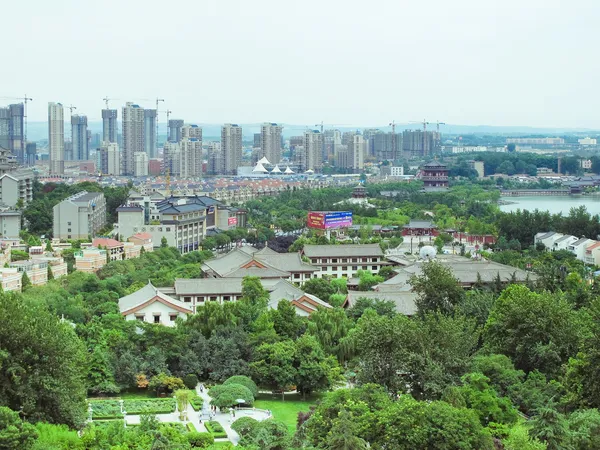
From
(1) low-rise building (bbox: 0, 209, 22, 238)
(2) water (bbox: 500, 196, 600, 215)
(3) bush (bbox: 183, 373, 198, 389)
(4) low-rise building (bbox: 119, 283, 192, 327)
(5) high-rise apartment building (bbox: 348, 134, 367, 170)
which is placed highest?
(5) high-rise apartment building (bbox: 348, 134, 367, 170)

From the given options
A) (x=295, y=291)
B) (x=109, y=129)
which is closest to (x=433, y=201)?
(x=295, y=291)

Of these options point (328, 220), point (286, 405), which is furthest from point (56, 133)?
point (286, 405)

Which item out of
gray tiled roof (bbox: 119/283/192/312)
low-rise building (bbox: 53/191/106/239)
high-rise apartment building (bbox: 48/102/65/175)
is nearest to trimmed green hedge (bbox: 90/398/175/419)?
gray tiled roof (bbox: 119/283/192/312)

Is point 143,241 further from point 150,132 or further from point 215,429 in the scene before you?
point 150,132

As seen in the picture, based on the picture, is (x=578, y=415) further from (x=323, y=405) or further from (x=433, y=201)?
(x=433, y=201)

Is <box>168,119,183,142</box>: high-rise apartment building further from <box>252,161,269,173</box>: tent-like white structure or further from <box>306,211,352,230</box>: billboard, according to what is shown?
<box>306,211,352,230</box>: billboard
